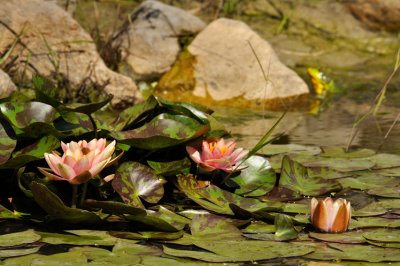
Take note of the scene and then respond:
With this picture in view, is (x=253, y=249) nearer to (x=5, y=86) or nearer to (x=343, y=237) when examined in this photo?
(x=343, y=237)

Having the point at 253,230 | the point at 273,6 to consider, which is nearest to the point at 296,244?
the point at 253,230

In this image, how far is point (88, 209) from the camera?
3.35 meters

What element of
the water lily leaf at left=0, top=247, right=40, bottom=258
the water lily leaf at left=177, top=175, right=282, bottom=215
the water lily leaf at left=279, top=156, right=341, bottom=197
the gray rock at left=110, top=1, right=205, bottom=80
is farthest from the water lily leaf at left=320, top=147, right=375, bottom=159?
the gray rock at left=110, top=1, right=205, bottom=80

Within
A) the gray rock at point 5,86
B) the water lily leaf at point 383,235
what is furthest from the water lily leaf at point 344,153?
the gray rock at point 5,86

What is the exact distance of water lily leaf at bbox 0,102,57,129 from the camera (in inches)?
136

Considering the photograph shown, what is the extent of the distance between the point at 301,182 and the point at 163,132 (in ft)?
2.28

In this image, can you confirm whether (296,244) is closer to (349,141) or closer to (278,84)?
(349,141)

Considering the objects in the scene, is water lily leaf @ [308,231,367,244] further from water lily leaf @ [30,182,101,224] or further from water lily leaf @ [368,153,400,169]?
water lily leaf @ [368,153,400,169]

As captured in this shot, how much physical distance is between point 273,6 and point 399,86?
1.93 m

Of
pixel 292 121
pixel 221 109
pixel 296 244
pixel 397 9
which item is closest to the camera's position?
pixel 296 244

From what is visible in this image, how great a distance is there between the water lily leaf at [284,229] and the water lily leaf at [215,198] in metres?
0.17

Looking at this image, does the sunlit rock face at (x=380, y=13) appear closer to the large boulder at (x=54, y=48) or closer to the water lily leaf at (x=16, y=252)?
the large boulder at (x=54, y=48)

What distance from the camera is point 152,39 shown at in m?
6.71

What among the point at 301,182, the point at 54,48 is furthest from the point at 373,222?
the point at 54,48
